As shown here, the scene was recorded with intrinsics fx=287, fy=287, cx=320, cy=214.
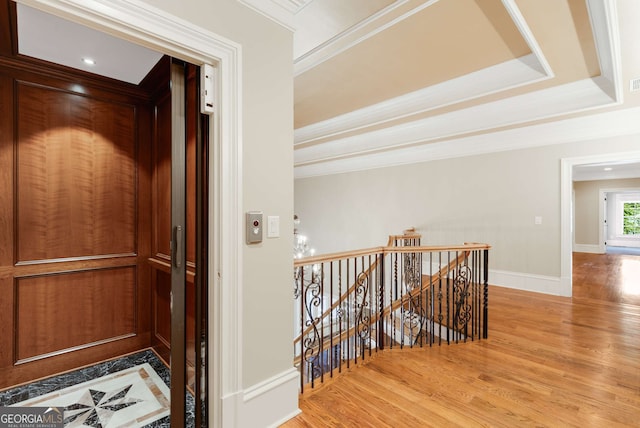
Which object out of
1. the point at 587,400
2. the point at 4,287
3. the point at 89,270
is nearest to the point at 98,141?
the point at 89,270

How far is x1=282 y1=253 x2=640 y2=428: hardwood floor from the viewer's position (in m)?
1.87

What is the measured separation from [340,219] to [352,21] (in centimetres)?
569

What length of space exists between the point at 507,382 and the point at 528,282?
3.27m

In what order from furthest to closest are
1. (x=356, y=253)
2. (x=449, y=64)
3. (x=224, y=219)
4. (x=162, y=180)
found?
(x=449, y=64), (x=162, y=180), (x=356, y=253), (x=224, y=219)

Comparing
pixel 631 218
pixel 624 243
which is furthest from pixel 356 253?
pixel 631 218

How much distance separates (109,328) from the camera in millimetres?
2705

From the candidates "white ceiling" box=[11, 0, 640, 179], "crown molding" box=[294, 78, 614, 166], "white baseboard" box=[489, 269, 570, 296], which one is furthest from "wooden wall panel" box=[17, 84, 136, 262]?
"white baseboard" box=[489, 269, 570, 296]

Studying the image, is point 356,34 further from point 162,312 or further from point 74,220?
point 162,312

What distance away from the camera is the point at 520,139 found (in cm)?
488

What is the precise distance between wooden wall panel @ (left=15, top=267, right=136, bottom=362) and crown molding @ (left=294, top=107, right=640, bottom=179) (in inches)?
→ 217

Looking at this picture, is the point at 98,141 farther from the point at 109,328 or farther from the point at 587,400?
the point at 587,400

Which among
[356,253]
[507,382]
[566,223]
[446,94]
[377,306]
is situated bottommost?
[507,382]

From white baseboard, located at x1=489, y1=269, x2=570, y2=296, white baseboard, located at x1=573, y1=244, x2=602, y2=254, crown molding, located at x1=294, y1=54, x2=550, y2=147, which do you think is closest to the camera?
crown molding, located at x1=294, y1=54, x2=550, y2=147

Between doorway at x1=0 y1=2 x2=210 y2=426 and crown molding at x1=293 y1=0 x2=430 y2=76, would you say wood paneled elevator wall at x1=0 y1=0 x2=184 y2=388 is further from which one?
crown molding at x1=293 y1=0 x2=430 y2=76
